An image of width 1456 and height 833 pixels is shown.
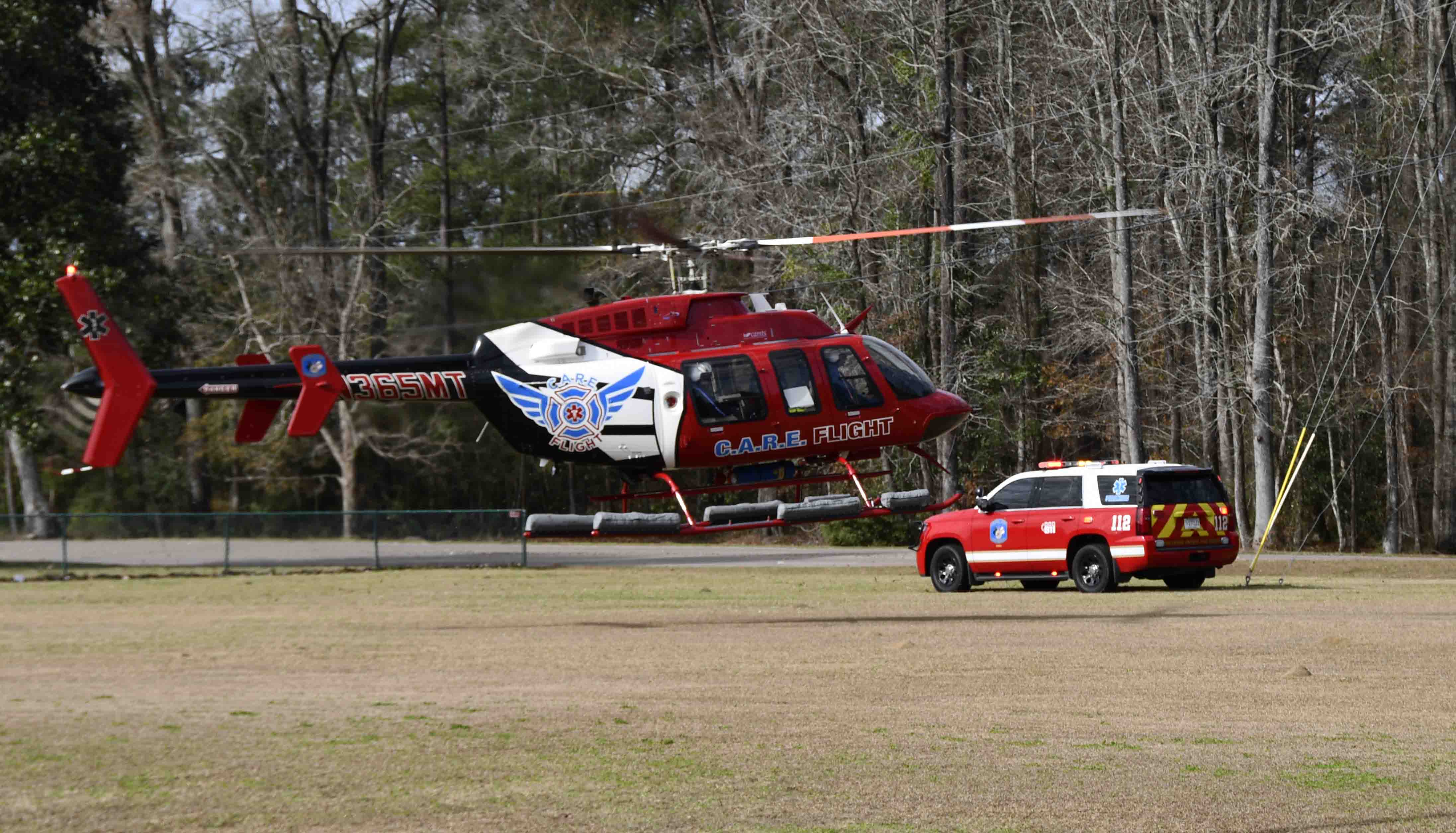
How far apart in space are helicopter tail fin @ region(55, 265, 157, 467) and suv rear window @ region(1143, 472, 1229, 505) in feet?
49.5

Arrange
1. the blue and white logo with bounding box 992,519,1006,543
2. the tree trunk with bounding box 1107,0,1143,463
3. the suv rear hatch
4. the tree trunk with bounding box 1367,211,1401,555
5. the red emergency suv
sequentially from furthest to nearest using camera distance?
the tree trunk with bounding box 1367,211,1401,555, the tree trunk with bounding box 1107,0,1143,463, the blue and white logo with bounding box 992,519,1006,543, the red emergency suv, the suv rear hatch

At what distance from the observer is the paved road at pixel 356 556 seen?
40875 mm

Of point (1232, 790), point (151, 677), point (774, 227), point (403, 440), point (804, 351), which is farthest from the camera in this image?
point (403, 440)

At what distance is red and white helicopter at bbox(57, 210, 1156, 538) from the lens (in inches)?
776

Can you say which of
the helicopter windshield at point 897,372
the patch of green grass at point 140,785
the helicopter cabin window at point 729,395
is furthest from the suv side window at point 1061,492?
the patch of green grass at point 140,785

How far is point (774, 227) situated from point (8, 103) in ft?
66.1

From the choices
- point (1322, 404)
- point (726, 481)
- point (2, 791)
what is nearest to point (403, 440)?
point (1322, 404)

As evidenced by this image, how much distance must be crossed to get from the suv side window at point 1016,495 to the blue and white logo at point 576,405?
31.5 ft

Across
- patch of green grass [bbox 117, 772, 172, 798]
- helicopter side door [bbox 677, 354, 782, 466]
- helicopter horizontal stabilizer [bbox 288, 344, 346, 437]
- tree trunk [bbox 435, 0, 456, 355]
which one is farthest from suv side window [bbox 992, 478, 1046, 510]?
tree trunk [bbox 435, 0, 456, 355]

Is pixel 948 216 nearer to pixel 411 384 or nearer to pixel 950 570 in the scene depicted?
pixel 950 570

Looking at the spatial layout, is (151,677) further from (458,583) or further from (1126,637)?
(458,583)

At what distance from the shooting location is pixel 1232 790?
10688 millimetres

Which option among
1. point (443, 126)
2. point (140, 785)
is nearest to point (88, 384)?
point (140, 785)

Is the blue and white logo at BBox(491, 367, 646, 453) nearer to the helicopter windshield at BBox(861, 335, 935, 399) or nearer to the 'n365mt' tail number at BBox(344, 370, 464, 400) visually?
the 'n365mt' tail number at BBox(344, 370, 464, 400)
